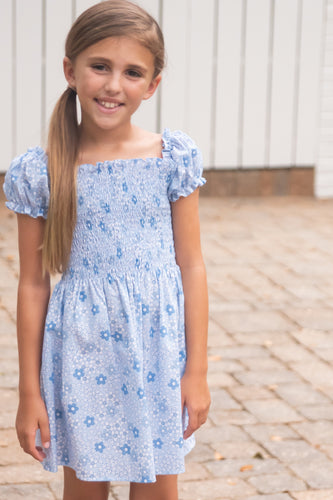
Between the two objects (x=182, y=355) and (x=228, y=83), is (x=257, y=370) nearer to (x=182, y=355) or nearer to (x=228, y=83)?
(x=182, y=355)

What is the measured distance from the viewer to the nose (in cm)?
230

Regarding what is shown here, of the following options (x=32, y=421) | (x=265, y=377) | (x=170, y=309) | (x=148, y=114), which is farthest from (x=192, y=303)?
(x=148, y=114)

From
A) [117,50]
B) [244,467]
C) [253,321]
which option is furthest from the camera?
[253,321]

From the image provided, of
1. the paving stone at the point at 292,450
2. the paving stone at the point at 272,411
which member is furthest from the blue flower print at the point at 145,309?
the paving stone at the point at 272,411

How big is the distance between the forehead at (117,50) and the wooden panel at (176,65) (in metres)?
5.68

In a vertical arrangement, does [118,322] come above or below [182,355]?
above

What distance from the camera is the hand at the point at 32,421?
243 cm

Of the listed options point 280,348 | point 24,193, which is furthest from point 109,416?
point 280,348

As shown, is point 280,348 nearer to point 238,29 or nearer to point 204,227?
point 204,227

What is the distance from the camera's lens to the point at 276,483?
3512 mm

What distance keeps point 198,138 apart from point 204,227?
1295 mm

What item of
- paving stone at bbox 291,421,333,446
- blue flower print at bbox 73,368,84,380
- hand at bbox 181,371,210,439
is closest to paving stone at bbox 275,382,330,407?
paving stone at bbox 291,421,333,446

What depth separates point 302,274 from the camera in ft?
20.5

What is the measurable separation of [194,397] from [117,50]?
917 mm
